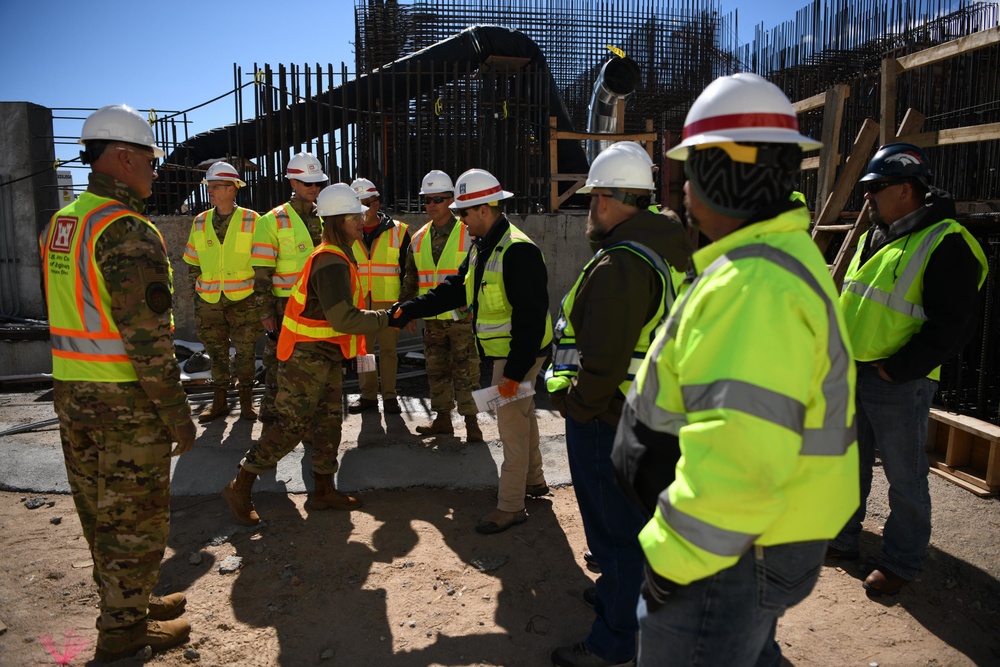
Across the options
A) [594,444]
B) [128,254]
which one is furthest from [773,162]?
[128,254]

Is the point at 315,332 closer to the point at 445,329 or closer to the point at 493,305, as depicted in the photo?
the point at 493,305

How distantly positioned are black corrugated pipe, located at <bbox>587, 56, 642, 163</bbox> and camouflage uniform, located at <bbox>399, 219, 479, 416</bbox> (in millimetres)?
4214

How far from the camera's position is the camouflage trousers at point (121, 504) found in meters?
2.97

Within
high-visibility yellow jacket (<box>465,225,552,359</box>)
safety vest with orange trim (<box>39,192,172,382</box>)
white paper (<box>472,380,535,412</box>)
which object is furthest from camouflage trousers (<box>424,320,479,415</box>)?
safety vest with orange trim (<box>39,192,172,382</box>)

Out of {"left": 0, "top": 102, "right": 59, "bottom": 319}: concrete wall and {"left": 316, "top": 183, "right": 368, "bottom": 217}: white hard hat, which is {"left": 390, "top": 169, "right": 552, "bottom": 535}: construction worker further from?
{"left": 0, "top": 102, "right": 59, "bottom": 319}: concrete wall

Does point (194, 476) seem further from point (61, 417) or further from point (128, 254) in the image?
point (128, 254)

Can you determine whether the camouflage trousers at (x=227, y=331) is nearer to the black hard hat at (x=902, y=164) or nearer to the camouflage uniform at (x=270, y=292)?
the camouflage uniform at (x=270, y=292)

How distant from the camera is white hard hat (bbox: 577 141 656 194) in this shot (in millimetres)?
2898

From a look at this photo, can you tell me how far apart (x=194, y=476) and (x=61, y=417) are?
92.7 inches

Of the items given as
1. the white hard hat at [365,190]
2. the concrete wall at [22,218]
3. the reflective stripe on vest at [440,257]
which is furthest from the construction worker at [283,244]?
the concrete wall at [22,218]

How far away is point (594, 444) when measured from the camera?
2.88 m

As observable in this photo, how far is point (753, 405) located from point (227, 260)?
5910 millimetres

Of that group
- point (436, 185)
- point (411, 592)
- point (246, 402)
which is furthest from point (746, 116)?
point (246, 402)

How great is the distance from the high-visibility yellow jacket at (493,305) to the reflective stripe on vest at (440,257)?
1392mm
